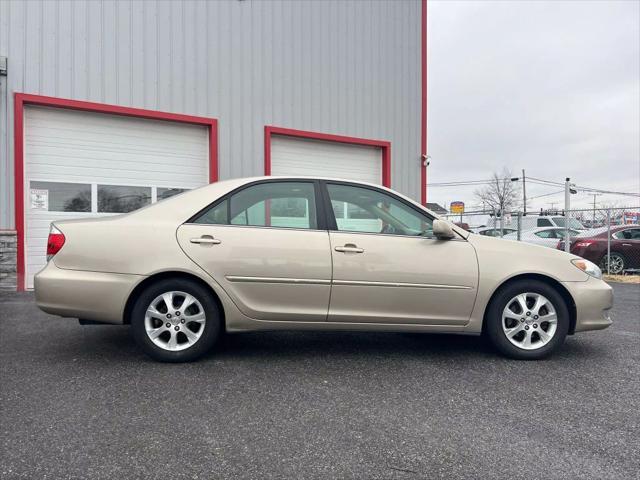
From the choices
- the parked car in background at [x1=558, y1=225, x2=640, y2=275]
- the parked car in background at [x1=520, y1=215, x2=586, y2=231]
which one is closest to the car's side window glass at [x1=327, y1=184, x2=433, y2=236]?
the parked car in background at [x1=558, y1=225, x2=640, y2=275]

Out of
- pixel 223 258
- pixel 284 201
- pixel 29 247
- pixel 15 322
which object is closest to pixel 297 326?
pixel 223 258

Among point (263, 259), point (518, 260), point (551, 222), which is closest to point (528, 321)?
point (518, 260)

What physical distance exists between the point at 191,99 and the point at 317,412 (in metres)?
7.05

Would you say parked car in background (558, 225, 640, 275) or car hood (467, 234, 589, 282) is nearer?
car hood (467, 234, 589, 282)

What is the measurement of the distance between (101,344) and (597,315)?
4331 millimetres

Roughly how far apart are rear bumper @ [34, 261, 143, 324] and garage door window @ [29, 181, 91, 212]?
4.52m

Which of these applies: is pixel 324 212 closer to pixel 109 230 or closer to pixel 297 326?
pixel 297 326

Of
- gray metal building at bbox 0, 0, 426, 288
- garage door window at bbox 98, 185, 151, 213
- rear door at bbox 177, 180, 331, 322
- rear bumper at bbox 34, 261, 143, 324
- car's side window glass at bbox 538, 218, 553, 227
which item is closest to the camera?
rear bumper at bbox 34, 261, 143, 324

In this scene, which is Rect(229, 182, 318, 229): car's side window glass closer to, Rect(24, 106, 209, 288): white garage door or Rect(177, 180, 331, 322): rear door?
Rect(177, 180, 331, 322): rear door

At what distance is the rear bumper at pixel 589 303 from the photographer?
3.88 m

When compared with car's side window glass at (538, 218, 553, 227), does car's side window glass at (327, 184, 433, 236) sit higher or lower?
lower

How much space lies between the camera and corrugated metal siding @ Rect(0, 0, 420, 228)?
7305 mm

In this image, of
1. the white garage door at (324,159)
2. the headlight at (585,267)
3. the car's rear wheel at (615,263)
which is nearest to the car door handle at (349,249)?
the headlight at (585,267)

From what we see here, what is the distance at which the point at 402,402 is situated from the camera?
9.60 ft
